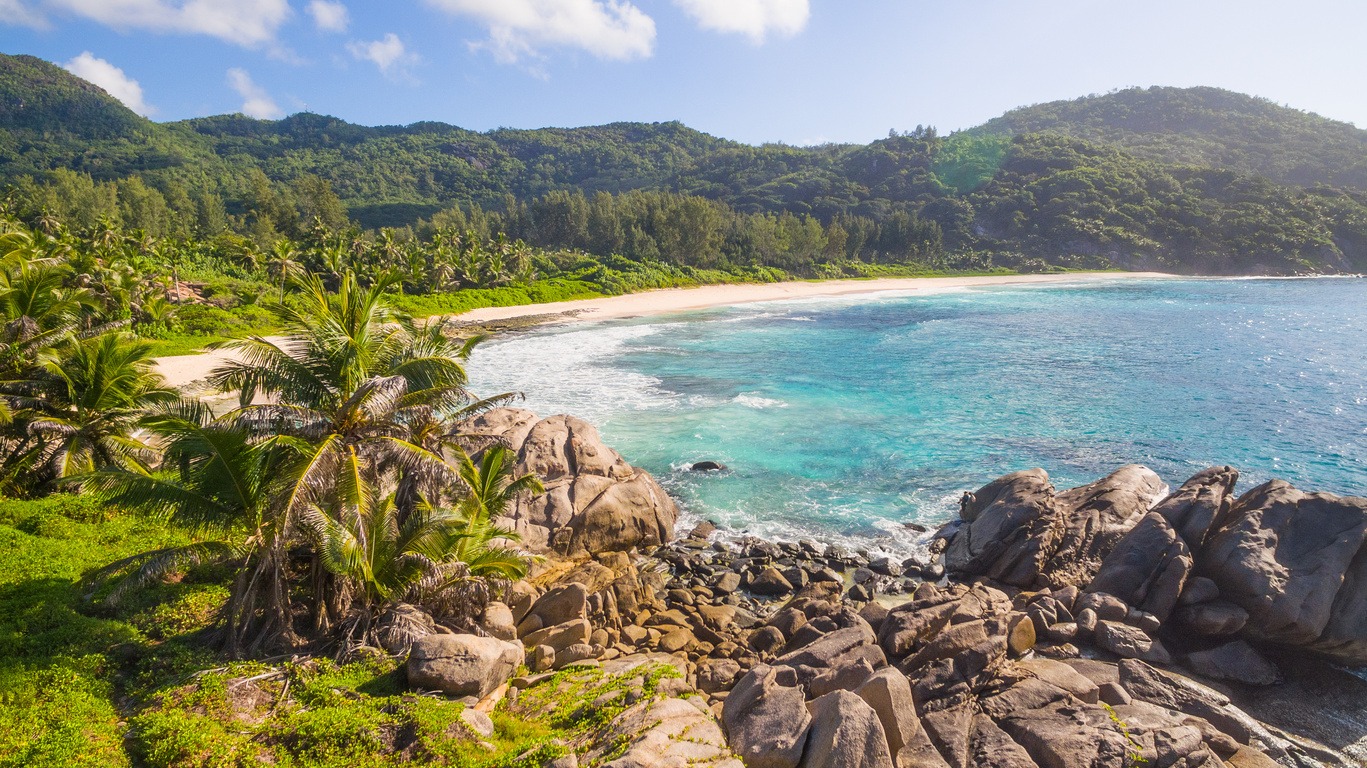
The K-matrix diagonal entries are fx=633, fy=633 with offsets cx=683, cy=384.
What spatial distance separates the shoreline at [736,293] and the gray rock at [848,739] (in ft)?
195

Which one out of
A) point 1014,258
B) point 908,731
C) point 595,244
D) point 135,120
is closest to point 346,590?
point 908,731

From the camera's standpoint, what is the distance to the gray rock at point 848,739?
916 centimetres

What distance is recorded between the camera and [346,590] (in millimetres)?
12609

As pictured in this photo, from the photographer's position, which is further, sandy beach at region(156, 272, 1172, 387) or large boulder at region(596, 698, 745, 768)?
sandy beach at region(156, 272, 1172, 387)

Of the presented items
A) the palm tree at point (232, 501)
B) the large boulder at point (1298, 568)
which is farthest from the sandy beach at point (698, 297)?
the large boulder at point (1298, 568)

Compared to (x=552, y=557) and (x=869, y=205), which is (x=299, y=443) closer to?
(x=552, y=557)

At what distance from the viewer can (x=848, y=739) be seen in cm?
930

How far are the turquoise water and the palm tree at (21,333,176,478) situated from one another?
17.0m

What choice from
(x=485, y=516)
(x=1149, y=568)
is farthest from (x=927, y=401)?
(x=485, y=516)

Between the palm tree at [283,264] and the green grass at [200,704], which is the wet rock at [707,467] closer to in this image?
the green grass at [200,704]

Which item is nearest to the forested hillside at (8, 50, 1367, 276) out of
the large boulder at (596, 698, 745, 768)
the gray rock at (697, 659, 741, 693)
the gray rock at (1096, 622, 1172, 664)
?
the gray rock at (697, 659, 741, 693)

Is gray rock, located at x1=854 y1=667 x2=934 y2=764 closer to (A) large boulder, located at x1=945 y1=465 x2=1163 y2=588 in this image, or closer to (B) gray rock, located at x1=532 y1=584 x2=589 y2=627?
(B) gray rock, located at x1=532 y1=584 x2=589 y2=627

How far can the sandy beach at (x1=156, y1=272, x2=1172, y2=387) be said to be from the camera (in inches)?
1634

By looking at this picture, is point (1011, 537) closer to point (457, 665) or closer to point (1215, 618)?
point (1215, 618)
